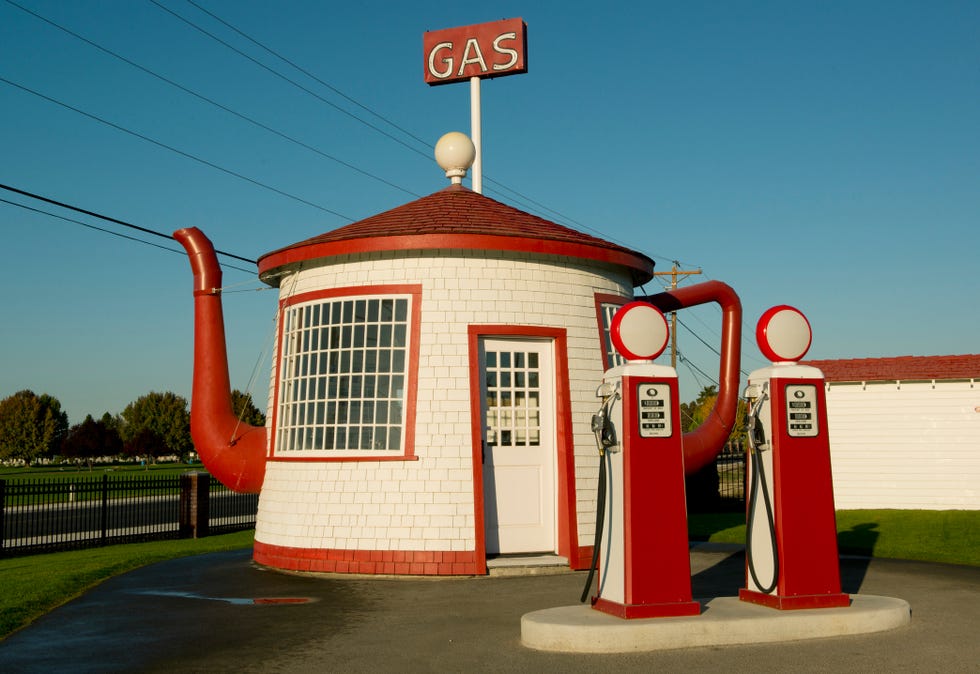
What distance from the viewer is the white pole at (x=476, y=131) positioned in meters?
15.0

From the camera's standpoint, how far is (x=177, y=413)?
9131 cm

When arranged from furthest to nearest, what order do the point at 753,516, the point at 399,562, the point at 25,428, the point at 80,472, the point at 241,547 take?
the point at 25,428 → the point at 80,472 → the point at 241,547 → the point at 399,562 → the point at 753,516

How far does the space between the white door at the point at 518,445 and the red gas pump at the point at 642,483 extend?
366 centimetres

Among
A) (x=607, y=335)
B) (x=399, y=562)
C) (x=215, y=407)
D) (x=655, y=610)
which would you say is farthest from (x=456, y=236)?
(x=655, y=610)

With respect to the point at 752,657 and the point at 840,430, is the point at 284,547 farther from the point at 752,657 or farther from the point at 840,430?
the point at 840,430

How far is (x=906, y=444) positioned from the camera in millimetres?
22125

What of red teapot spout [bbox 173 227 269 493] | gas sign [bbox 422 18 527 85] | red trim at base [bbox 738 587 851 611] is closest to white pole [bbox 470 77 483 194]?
gas sign [bbox 422 18 527 85]

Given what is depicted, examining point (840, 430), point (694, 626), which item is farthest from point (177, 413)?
point (694, 626)

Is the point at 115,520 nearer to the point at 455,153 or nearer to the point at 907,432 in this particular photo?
the point at 455,153

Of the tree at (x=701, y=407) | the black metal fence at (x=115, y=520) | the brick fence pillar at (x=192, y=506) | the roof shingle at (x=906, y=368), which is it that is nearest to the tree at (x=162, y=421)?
the tree at (x=701, y=407)

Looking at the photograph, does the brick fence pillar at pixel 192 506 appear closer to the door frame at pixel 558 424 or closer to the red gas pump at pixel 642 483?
the door frame at pixel 558 424

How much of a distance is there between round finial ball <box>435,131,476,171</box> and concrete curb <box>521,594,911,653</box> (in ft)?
26.5

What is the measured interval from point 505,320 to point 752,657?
18.6 feet

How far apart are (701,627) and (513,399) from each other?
Result: 4.97 m
